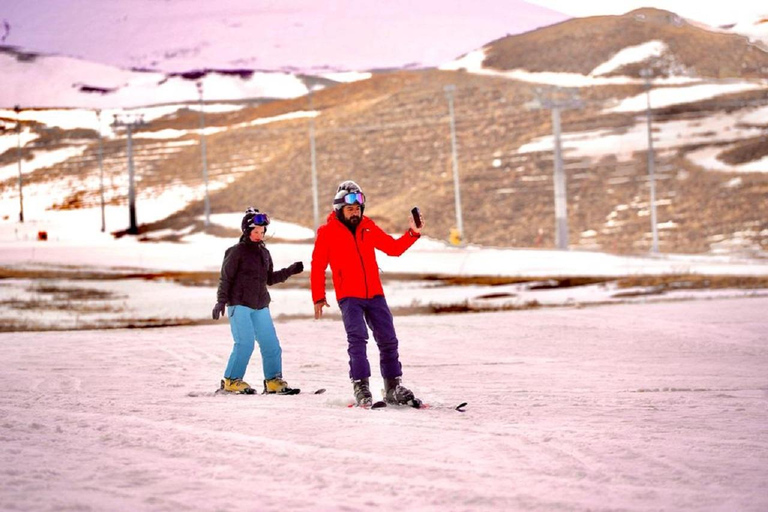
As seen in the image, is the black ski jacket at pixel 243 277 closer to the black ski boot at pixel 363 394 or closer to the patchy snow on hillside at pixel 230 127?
the black ski boot at pixel 363 394

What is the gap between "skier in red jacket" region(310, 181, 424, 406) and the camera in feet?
29.1

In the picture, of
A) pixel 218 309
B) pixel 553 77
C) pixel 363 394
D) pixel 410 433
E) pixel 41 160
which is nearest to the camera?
pixel 410 433

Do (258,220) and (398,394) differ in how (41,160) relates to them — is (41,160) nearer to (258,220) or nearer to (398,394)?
(258,220)

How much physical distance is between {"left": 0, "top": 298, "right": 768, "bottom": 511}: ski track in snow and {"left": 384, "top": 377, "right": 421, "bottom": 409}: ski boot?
0.17 meters

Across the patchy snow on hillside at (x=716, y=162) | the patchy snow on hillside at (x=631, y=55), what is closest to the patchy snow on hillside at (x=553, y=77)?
the patchy snow on hillside at (x=631, y=55)

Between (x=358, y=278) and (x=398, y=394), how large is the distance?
888 mm

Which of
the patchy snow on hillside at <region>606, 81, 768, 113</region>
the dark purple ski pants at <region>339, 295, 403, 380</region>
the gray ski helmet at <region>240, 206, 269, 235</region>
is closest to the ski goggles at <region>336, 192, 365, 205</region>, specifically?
the dark purple ski pants at <region>339, 295, 403, 380</region>

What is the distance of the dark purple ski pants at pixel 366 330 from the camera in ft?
29.1

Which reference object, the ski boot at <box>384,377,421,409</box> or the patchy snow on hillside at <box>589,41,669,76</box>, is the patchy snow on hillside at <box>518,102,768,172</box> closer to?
the patchy snow on hillside at <box>589,41,669,76</box>

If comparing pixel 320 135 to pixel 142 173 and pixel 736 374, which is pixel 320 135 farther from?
pixel 736 374

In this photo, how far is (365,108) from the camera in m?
83.2

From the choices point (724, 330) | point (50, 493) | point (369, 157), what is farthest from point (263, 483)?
point (369, 157)

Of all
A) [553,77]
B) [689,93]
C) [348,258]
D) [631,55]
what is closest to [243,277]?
[348,258]

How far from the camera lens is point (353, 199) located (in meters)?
8.89
